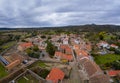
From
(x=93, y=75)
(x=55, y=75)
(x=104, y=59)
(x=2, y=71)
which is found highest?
(x=2, y=71)

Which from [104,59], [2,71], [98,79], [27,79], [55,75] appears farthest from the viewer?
[104,59]

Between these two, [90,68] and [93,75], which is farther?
[90,68]

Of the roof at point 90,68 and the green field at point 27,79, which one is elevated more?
the green field at point 27,79

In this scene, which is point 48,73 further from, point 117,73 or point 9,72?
point 117,73

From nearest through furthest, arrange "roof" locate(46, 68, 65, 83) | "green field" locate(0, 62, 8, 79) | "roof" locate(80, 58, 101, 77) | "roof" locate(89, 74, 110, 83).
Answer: "green field" locate(0, 62, 8, 79), "roof" locate(89, 74, 110, 83), "roof" locate(46, 68, 65, 83), "roof" locate(80, 58, 101, 77)

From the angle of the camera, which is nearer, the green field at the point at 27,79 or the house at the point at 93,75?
the green field at the point at 27,79

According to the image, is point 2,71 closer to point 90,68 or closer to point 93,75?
point 93,75

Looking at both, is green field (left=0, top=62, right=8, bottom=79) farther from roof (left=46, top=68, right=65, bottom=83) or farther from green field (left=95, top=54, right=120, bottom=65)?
green field (left=95, top=54, right=120, bottom=65)

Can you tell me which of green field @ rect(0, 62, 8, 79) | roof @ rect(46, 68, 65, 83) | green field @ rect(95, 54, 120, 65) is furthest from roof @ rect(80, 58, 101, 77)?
green field @ rect(0, 62, 8, 79)

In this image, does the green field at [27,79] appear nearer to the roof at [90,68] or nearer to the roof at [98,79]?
the roof at [98,79]

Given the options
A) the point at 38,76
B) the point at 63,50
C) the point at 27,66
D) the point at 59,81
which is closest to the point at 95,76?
the point at 59,81

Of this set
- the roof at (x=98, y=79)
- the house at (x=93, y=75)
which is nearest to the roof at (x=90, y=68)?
the house at (x=93, y=75)

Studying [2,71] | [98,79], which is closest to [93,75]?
[98,79]
